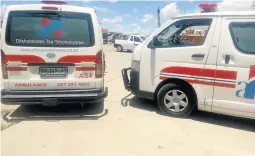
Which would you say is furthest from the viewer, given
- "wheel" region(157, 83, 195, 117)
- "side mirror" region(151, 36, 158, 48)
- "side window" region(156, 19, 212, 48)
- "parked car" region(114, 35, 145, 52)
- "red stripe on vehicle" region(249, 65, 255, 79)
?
"parked car" region(114, 35, 145, 52)

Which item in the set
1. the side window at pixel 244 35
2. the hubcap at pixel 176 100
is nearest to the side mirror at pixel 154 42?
the hubcap at pixel 176 100

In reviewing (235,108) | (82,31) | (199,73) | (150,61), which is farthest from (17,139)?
(235,108)

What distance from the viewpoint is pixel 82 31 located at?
4621 millimetres

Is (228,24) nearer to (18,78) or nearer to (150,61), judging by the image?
(150,61)

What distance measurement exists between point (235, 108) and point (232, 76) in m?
0.57

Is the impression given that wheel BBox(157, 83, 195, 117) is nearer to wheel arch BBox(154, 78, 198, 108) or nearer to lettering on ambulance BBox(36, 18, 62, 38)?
wheel arch BBox(154, 78, 198, 108)

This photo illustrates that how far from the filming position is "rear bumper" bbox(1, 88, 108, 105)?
176 inches

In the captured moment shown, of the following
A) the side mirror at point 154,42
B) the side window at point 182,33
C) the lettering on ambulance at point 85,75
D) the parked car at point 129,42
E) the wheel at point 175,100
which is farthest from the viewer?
the parked car at point 129,42

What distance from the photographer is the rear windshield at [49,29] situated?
441 centimetres

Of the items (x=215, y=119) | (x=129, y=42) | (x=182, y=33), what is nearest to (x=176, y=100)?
(x=215, y=119)

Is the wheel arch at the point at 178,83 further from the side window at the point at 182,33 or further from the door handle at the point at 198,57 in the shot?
the side window at the point at 182,33

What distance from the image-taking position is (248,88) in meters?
4.45

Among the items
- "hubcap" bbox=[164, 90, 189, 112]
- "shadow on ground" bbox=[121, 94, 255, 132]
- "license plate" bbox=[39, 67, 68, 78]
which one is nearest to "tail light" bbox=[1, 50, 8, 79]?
"license plate" bbox=[39, 67, 68, 78]

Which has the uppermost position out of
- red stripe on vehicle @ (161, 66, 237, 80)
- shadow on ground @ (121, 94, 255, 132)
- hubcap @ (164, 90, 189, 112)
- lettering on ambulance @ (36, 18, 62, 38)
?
lettering on ambulance @ (36, 18, 62, 38)
